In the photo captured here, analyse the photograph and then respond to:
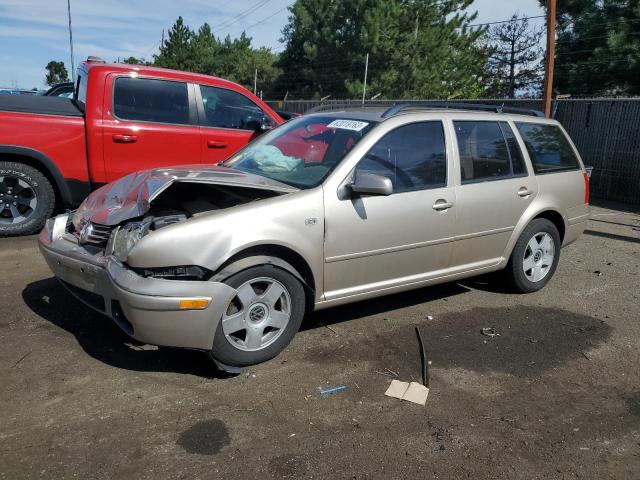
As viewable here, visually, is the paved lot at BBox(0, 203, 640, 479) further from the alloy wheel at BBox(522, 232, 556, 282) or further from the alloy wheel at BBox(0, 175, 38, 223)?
the alloy wheel at BBox(0, 175, 38, 223)

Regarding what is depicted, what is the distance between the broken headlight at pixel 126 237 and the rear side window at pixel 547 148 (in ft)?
Answer: 11.4

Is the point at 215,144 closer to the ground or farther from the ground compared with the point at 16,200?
farther from the ground

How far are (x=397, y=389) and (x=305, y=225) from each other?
118 centimetres

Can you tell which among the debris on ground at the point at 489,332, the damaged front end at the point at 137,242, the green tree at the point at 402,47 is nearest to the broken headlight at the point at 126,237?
the damaged front end at the point at 137,242

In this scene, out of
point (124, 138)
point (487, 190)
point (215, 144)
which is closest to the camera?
point (487, 190)

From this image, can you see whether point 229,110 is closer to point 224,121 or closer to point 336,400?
point 224,121

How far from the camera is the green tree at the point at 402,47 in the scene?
28.8 m

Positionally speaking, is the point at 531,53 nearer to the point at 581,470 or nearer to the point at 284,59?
the point at 284,59

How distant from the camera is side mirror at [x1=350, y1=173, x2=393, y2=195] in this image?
374 centimetres

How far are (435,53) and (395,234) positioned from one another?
27296 millimetres

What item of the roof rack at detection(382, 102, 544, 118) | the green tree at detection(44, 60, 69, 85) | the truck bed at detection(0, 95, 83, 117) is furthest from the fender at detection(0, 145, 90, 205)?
the green tree at detection(44, 60, 69, 85)

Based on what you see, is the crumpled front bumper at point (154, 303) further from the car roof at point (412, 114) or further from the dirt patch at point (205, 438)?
the car roof at point (412, 114)

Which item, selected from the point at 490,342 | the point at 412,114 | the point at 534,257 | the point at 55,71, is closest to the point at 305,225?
the point at 412,114

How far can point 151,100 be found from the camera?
Result: 6703 mm
